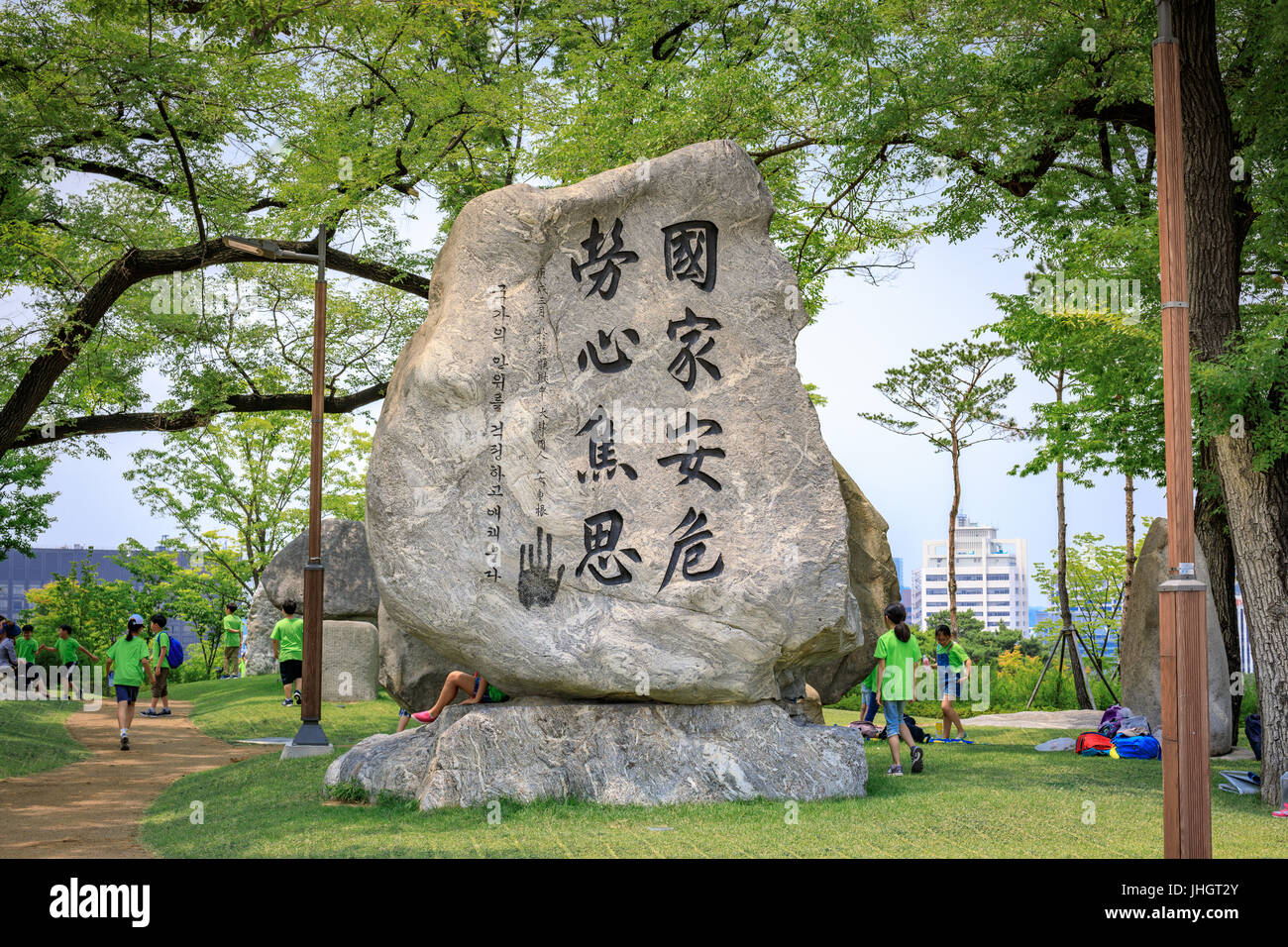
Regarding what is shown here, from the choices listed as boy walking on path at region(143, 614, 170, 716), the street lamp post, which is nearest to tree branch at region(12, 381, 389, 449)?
boy walking on path at region(143, 614, 170, 716)

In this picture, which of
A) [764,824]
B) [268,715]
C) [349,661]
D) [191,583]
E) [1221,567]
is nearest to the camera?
[764,824]

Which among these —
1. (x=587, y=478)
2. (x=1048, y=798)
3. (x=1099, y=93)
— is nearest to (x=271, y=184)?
(x=587, y=478)

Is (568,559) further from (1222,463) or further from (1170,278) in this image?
(1222,463)

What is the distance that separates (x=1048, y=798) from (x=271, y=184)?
14606 mm

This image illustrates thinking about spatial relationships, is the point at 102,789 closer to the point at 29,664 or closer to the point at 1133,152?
the point at 29,664

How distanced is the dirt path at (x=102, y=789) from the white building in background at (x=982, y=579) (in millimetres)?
68725

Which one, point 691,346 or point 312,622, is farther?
point 312,622

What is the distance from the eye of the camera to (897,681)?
1041cm

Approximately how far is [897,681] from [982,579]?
286 ft

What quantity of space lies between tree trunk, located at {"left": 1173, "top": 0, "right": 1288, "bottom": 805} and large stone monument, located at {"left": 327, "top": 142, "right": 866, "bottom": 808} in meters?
3.74

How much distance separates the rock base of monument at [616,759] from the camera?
8.72m

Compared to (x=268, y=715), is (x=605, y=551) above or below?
above

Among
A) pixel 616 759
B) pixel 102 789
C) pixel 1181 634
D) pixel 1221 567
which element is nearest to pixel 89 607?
pixel 102 789

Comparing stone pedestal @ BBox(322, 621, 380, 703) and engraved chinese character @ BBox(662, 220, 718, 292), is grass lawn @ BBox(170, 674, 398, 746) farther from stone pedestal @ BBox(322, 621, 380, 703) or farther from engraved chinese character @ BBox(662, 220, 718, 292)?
engraved chinese character @ BBox(662, 220, 718, 292)
